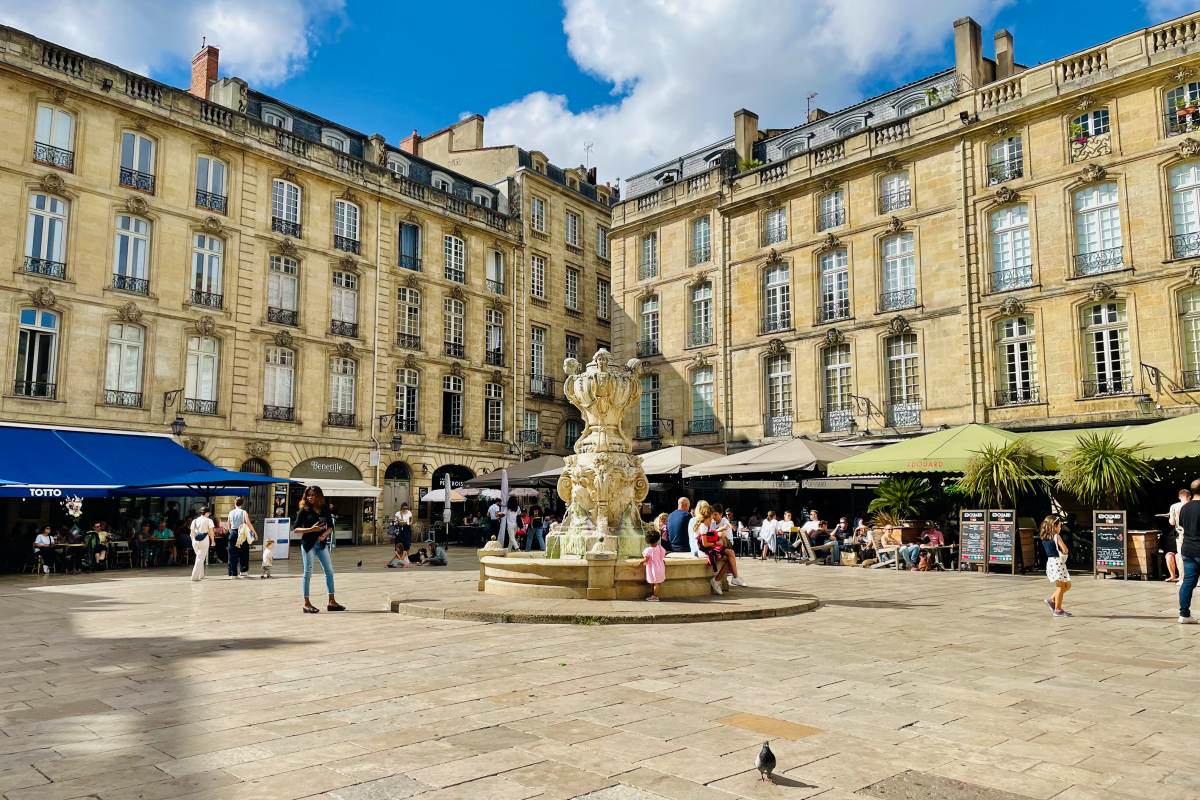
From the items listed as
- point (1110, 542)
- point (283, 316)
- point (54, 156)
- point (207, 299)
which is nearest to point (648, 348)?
point (283, 316)

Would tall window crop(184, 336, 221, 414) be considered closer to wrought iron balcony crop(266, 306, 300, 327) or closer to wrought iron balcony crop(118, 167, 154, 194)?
wrought iron balcony crop(266, 306, 300, 327)

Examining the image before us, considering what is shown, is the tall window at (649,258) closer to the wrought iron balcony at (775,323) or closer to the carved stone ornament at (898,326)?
the wrought iron balcony at (775,323)

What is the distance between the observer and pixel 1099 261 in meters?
21.2

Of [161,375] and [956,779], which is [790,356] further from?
[956,779]

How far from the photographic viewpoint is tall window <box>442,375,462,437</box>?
32.3m

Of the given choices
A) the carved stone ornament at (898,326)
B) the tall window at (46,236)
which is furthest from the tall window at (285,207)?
the carved stone ornament at (898,326)

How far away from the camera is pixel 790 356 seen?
1068 inches

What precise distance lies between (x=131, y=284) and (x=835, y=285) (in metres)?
20.1

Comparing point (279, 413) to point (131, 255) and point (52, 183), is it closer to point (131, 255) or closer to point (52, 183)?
point (131, 255)

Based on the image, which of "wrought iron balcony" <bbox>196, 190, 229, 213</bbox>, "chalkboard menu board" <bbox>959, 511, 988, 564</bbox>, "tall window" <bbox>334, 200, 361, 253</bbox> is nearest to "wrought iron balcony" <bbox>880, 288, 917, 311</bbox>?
"chalkboard menu board" <bbox>959, 511, 988, 564</bbox>

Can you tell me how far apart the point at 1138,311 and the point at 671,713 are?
64.6 ft

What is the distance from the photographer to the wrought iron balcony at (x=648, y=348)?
1220 inches

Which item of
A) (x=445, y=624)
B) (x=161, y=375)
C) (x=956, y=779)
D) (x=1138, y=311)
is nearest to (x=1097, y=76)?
(x=1138, y=311)

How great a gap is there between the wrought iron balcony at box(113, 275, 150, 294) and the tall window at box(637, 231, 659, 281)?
52.2 feet
